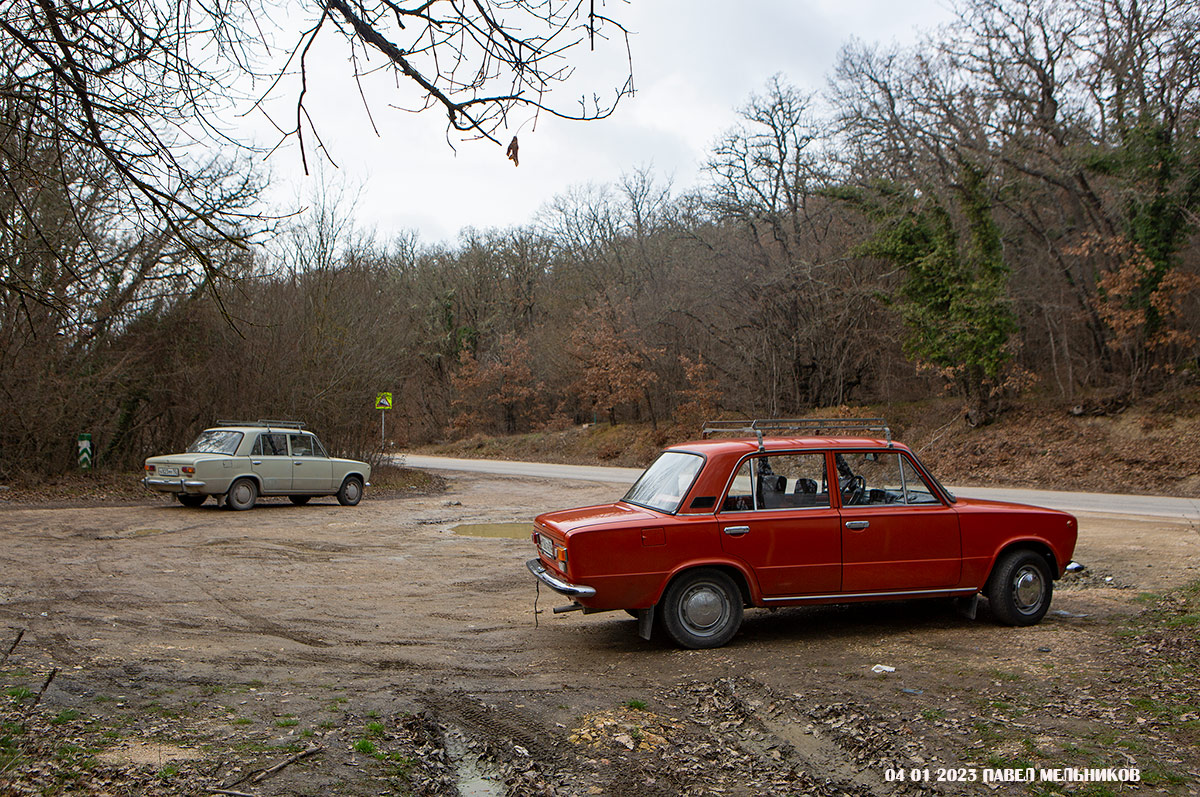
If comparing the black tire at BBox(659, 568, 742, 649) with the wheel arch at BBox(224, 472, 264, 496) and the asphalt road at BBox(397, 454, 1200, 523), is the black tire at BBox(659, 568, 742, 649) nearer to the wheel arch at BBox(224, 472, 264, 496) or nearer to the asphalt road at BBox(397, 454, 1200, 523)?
the asphalt road at BBox(397, 454, 1200, 523)

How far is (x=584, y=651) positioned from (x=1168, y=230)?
83.4ft

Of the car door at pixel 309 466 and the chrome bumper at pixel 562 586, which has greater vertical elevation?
the car door at pixel 309 466

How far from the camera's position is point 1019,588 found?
7.74 metres

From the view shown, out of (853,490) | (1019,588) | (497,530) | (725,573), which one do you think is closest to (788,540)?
(725,573)

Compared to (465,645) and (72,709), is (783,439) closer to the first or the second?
(465,645)

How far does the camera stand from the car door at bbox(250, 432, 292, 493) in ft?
62.0

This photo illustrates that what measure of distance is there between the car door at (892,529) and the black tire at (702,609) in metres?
0.98

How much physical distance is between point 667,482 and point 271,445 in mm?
13745

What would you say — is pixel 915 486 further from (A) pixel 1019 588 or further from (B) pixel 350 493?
(B) pixel 350 493

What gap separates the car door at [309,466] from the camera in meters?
19.6

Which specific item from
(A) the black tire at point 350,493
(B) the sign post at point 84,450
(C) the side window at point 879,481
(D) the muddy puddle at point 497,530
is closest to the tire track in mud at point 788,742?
(C) the side window at point 879,481

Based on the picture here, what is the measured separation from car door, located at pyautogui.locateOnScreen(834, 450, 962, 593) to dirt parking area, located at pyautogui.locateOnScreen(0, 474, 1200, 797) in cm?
50

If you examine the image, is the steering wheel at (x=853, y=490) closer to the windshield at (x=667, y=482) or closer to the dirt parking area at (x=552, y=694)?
the dirt parking area at (x=552, y=694)

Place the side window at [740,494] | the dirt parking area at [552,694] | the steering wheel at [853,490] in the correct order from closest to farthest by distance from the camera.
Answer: the dirt parking area at [552,694] < the side window at [740,494] < the steering wheel at [853,490]
